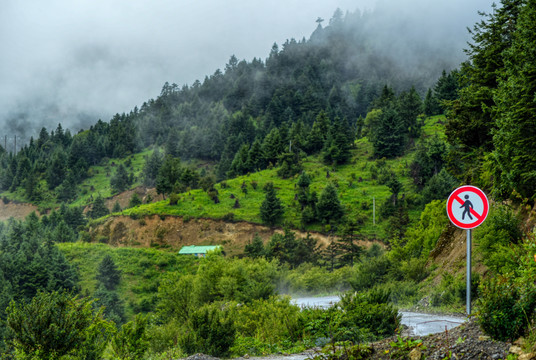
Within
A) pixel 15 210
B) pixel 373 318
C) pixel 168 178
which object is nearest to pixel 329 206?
pixel 168 178

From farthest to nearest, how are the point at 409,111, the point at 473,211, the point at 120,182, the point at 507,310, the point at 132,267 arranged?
the point at 120,182 < the point at 409,111 < the point at 132,267 < the point at 473,211 < the point at 507,310

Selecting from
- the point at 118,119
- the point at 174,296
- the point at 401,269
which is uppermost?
the point at 118,119

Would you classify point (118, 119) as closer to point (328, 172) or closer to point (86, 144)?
point (86, 144)

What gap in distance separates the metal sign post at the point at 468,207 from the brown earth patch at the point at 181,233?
56.9 meters

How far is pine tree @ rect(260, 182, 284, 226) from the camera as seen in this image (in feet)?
221

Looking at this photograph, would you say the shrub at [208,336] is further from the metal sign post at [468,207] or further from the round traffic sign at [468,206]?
the round traffic sign at [468,206]

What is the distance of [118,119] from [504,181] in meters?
180

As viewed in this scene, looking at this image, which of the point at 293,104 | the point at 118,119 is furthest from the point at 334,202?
the point at 118,119

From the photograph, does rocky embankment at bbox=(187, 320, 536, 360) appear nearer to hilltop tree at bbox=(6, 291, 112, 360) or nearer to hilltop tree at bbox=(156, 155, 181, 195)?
hilltop tree at bbox=(6, 291, 112, 360)

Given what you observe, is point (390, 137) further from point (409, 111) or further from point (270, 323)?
point (270, 323)

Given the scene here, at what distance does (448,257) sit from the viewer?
23453 mm

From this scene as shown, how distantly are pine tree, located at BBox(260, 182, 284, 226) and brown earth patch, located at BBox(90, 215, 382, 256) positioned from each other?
1.38 metres

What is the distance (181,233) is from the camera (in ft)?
231

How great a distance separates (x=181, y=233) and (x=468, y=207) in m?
65.4
